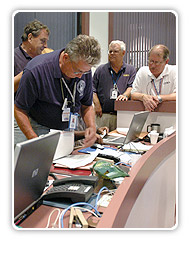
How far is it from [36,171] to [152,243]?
49cm

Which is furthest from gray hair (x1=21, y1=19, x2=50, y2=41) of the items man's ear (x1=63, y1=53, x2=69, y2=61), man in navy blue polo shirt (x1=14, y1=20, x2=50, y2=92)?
man's ear (x1=63, y1=53, x2=69, y2=61)

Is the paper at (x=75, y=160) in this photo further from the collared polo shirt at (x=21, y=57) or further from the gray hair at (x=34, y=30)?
the gray hair at (x=34, y=30)

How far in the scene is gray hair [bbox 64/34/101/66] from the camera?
1592 millimetres

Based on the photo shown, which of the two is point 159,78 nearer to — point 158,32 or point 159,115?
point 159,115

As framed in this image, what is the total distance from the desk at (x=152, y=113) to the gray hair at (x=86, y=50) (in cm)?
131

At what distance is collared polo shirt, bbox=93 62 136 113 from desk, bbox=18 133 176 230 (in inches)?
68.6

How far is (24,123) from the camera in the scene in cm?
171

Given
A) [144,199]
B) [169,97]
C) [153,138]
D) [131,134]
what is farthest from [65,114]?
[169,97]

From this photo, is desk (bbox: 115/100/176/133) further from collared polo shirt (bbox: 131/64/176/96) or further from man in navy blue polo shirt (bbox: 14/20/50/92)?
man in navy blue polo shirt (bbox: 14/20/50/92)

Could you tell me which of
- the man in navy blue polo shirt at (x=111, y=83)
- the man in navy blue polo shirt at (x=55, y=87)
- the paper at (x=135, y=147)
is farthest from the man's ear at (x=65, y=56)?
the man in navy blue polo shirt at (x=111, y=83)

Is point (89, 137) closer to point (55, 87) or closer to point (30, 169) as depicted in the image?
point (55, 87)

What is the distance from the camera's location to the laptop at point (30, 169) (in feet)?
2.67

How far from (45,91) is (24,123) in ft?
0.88
